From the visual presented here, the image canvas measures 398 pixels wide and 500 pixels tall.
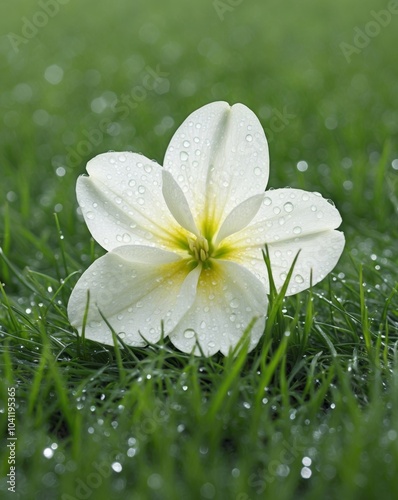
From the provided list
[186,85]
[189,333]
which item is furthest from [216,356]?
[186,85]

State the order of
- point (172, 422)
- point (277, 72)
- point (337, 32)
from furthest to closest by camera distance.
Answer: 1. point (337, 32)
2. point (277, 72)
3. point (172, 422)

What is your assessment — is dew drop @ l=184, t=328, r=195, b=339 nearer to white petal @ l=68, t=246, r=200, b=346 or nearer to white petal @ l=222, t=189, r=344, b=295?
white petal @ l=68, t=246, r=200, b=346

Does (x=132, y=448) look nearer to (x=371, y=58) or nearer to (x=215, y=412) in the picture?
(x=215, y=412)

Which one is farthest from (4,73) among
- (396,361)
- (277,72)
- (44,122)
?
(396,361)

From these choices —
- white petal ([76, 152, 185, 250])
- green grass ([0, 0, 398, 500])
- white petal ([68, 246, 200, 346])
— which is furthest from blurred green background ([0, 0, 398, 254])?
white petal ([68, 246, 200, 346])

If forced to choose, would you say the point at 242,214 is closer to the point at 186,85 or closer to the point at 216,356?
the point at 216,356

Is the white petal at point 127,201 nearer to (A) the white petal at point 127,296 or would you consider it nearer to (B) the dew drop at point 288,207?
(A) the white petal at point 127,296
